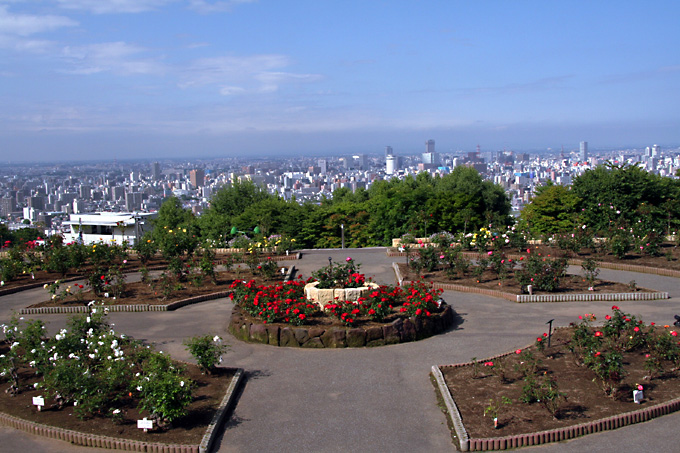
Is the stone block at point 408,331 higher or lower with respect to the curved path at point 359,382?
higher

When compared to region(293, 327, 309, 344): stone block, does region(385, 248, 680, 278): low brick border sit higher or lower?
higher

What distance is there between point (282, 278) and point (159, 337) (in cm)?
554

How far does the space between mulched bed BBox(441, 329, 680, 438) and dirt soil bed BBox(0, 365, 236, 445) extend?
11.6 ft

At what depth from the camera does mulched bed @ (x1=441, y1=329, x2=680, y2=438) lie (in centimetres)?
749

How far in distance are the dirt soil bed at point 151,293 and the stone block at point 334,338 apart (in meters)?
5.13

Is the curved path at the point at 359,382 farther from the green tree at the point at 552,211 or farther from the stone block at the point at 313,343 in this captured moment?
the green tree at the point at 552,211

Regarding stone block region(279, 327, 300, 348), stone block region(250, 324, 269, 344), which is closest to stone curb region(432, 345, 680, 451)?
stone block region(279, 327, 300, 348)

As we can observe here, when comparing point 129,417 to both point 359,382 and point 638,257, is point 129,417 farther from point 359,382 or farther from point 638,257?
point 638,257

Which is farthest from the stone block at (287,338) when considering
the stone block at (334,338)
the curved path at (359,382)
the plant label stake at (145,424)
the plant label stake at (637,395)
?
the plant label stake at (637,395)

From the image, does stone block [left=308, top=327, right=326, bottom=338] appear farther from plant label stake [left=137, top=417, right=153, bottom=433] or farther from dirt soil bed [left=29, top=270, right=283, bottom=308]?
dirt soil bed [left=29, top=270, right=283, bottom=308]

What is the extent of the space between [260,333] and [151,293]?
5094 mm

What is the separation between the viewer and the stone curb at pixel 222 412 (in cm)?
711

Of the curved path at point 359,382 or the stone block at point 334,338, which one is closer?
the curved path at point 359,382

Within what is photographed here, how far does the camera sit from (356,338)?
35.7 ft
